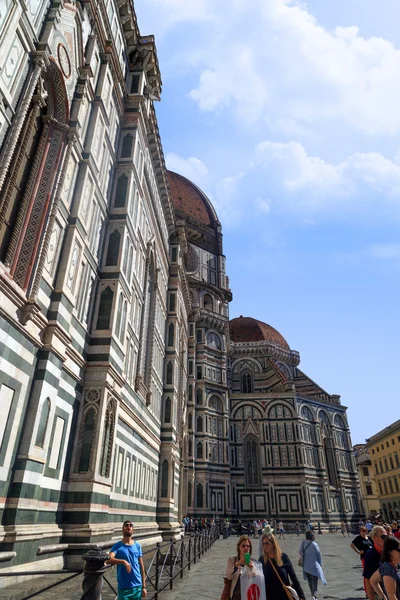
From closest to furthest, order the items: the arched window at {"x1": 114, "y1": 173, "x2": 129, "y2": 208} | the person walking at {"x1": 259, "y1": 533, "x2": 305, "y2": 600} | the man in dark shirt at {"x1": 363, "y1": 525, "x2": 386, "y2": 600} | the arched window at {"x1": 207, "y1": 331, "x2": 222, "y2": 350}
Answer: the person walking at {"x1": 259, "y1": 533, "x2": 305, "y2": 600} < the man in dark shirt at {"x1": 363, "y1": 525, "x2": 386, "y2": 600} < the arched window at {"x1": 114, "y1": 173, "x2": 129, "y2": 208} < the arched window at {"x1": 207, "y1": 331, "x2": 222, "y2": 350}

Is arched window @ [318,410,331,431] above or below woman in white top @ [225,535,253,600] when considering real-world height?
above

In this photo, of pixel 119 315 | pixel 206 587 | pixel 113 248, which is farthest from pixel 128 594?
pixel 113 248

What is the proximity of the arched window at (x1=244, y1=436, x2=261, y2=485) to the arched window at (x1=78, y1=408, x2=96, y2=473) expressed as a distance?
3165 centimetres

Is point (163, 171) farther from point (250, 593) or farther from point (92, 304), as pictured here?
point (250, 593)

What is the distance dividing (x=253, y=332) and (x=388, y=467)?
20954mm

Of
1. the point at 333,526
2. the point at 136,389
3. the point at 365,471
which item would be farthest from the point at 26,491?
the point at 365,471

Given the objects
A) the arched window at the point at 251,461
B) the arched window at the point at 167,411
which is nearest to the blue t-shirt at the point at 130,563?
the arched window at the point at 167,411

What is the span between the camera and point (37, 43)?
27.3ft

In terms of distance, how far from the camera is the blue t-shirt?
4.47 m

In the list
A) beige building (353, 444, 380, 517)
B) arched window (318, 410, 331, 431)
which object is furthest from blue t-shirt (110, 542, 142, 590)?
beige building (353, 444, 380, 517)

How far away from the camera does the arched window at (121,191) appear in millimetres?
13143

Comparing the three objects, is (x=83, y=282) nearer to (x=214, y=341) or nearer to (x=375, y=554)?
(x=375, y=554)

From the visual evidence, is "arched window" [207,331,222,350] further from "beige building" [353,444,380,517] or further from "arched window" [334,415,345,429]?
"beige building" [353,444,380,517]

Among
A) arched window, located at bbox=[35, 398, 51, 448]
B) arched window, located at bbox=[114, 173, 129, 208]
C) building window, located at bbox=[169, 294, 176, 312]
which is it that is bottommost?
arched window, located at bbox=[35, 398, 51, 448]
